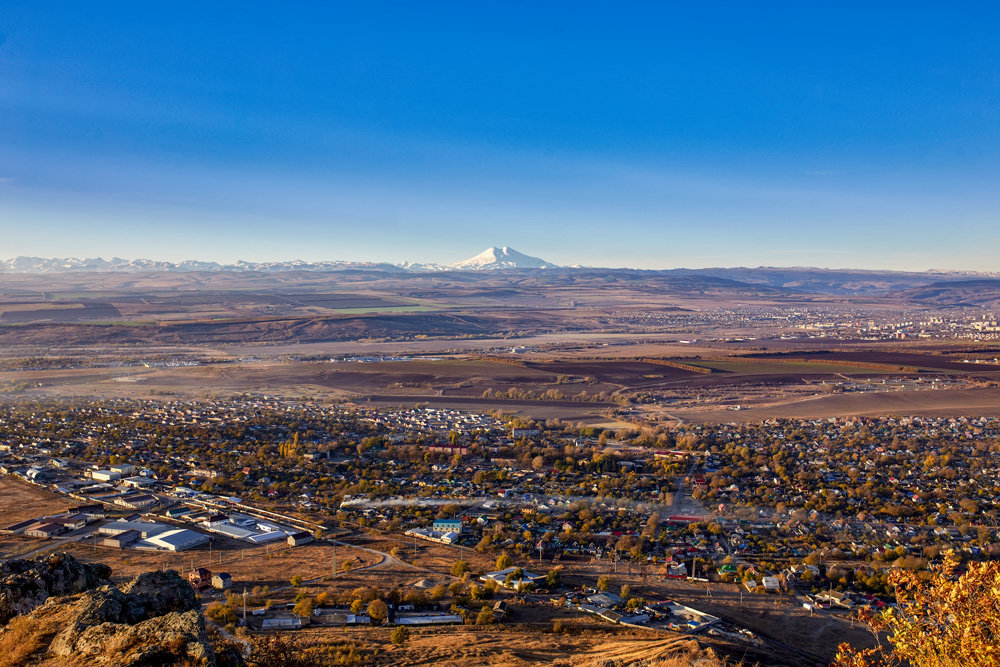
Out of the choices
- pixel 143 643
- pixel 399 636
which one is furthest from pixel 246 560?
pixel 143 643

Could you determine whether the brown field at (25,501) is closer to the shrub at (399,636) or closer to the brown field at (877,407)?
the shrub at (399,636)

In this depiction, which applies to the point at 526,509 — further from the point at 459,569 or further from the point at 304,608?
the point at 304,608

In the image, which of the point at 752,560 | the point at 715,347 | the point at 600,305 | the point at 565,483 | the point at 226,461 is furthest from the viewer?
the point at 600,305

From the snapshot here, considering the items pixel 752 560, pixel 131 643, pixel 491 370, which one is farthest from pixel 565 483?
pixel 491 370

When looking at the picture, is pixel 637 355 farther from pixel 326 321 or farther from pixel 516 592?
pixel 516 592

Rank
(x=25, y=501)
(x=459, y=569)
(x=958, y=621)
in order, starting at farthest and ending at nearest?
(x=25, y=501), (x=459, y=569), (x=958, y=621)

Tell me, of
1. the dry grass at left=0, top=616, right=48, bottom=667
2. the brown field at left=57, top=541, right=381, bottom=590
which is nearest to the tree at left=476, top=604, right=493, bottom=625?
the brown field at left=57, top=541, right=381, bottom=590
